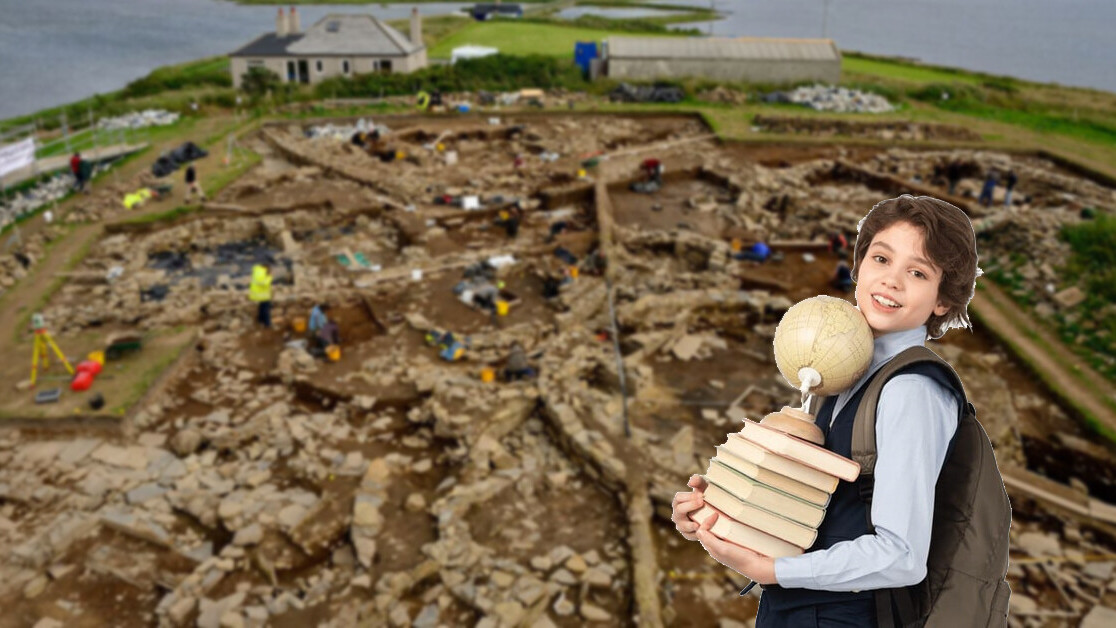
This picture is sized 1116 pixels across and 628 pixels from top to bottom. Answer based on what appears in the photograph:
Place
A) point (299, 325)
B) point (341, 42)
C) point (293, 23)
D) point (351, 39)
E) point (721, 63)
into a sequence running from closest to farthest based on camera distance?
point (299, 325)
point (721, 63)
point (341, 42)
point (351, 39)
point (293, 23)

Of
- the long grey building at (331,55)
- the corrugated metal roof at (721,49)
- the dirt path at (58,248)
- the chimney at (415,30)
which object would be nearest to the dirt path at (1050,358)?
the dirt path at (58,248)

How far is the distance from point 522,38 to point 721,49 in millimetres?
21305

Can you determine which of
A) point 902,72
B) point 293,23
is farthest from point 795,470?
point 902,72

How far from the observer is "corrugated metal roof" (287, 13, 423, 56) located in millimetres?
41844

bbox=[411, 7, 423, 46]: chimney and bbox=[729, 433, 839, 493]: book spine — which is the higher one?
bbox=[411, 7, 423, 46]: chimney

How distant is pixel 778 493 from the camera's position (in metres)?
2.55

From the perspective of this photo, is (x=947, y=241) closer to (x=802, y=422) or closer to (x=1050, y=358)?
(x=802, y=422)

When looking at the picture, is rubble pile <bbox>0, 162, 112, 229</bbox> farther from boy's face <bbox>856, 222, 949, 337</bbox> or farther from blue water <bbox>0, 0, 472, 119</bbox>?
blue water <bbox>0, 0, 472, 119</bbox>

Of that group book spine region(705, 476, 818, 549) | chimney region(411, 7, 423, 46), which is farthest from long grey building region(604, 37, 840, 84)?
book spine region(705, 476, 818, 549)

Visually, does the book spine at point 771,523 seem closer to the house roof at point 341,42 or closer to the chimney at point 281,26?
the house roof at point 341,42

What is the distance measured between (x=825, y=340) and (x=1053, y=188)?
3012 cm

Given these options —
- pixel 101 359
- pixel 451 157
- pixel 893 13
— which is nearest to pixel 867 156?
pixel 451 157

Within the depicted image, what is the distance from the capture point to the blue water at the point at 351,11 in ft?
196

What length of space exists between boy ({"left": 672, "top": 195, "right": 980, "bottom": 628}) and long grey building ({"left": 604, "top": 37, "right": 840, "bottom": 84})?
4141cm
